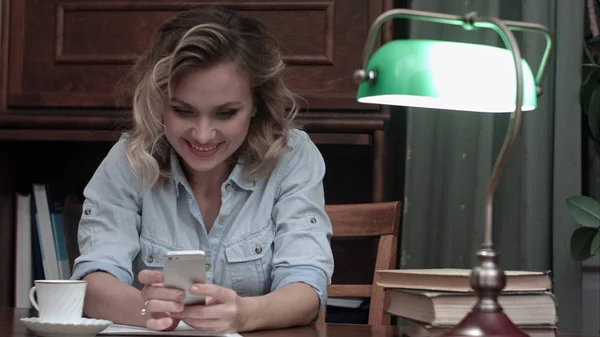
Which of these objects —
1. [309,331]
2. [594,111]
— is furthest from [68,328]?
[594,111]

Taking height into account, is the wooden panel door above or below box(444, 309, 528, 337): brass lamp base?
above

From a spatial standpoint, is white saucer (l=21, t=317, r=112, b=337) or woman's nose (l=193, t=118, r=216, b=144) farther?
woman's nose (l=193, t=118, r=216, b=144)

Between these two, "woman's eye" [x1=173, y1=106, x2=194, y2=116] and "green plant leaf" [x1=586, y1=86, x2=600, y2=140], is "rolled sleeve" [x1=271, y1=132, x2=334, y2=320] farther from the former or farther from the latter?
"green plant leaf" [x1=586, y1=86, x2=600, y2=140]

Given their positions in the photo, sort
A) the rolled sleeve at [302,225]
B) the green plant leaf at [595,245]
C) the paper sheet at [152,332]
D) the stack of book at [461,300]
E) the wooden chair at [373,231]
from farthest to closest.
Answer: the green plant leaf at [595,245] → the wooden chair at [373,231] → the rolled sleeve at [302,225] → the paper sheet at [152,332] → the stack of book at [461,300]

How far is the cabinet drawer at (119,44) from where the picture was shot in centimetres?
204

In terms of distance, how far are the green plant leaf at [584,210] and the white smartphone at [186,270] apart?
1.03 metres

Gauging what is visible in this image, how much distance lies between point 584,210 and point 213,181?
32.9 inches

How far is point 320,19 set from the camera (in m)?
2.06

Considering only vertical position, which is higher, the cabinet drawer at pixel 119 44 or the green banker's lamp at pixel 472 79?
the cabinet drawer at pixel 119 44

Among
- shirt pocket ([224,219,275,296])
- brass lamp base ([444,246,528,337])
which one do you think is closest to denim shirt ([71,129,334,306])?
shirt pocket ([224,219,275,296])

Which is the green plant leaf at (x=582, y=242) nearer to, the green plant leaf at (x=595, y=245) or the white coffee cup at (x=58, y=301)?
the green plant leaf at (x=595, y=245)

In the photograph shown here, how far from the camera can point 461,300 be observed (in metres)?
1.07

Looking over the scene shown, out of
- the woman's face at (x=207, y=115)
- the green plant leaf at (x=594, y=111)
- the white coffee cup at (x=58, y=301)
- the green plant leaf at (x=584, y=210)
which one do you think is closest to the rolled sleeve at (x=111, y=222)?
the woman's face at (x=207, y=115)

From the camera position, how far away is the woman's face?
1567mm
